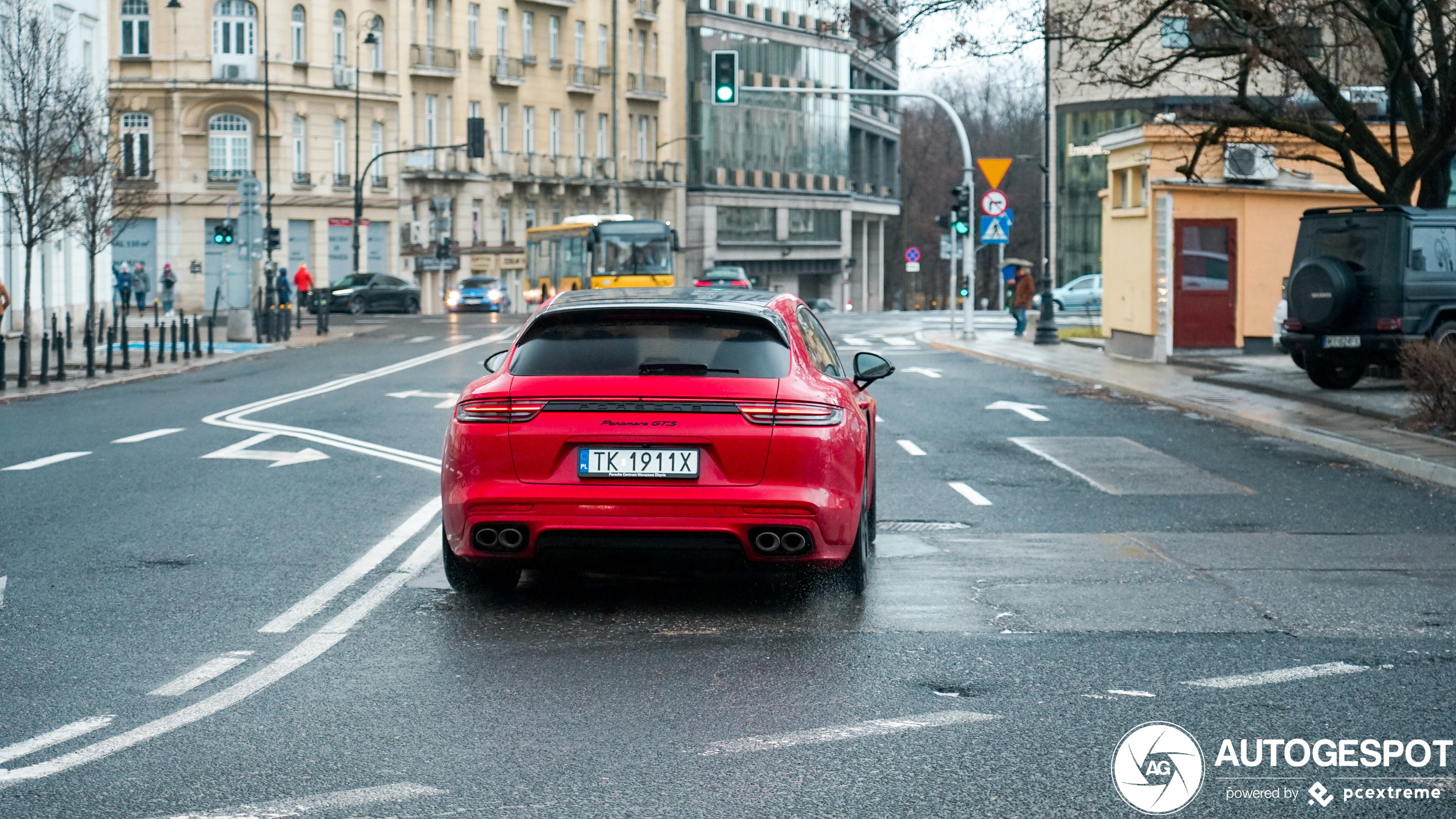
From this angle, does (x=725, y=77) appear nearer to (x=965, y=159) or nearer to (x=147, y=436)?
(x=965, y=159)

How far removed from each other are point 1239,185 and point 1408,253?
8.62 metres

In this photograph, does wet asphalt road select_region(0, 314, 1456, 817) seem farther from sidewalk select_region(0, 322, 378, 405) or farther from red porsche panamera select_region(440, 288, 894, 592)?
sidewalk select_region(0, 322, 378, 405)

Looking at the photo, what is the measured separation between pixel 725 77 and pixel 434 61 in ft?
155

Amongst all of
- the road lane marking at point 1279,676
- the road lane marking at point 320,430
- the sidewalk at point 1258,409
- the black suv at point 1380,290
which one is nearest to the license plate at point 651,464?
the road lane marking at point 1279,676

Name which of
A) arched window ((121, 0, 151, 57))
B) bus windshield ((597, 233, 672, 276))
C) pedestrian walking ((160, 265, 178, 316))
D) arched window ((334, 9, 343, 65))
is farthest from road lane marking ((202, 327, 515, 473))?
arched window ((334, 9, 343, 65))

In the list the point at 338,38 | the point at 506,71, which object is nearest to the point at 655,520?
the point at 338,38

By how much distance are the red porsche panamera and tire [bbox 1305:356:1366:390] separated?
1533 centimetres

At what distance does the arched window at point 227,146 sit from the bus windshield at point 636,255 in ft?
65.2

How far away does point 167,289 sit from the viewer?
64188 millimetres

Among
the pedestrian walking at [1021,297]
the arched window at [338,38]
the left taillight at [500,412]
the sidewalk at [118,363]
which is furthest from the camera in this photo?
the arched window at [338,38]

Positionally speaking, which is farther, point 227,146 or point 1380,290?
point 227,146

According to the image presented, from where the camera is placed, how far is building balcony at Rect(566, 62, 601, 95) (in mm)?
85188

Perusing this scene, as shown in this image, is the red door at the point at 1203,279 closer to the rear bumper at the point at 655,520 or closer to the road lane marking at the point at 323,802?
the rear bumper at the point at 655,520

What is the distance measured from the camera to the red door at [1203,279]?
29891 millimetres
